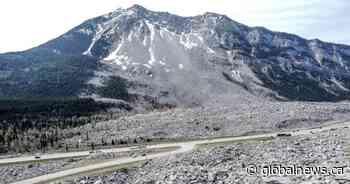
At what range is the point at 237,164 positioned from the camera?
2447 inches

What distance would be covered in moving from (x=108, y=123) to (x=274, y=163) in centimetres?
12060

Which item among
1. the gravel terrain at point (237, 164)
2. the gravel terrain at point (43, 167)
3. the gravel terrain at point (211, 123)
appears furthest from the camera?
the gravel terrain at point (211, 123)

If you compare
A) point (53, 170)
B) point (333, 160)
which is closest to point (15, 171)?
point (53, 170)

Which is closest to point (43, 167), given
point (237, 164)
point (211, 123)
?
point (237, 164)

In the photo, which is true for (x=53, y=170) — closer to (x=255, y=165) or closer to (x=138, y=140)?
(x=255, y=165)

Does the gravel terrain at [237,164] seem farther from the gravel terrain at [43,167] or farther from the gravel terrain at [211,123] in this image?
the gravel terrain at [211,123]

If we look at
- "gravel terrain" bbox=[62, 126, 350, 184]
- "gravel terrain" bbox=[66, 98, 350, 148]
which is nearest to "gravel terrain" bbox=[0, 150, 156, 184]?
"gravel terrain" bbox=[62, 126, 350, 184]

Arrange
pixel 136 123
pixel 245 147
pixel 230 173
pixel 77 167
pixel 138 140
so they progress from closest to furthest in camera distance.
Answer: pixel 230 173 < pixel 245 147 < pixel 77 167 < pixel 138 140 < pixel 136 123

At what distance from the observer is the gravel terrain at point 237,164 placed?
53.1 m

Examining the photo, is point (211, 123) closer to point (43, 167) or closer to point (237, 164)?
point (43, 167)

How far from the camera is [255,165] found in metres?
59.9

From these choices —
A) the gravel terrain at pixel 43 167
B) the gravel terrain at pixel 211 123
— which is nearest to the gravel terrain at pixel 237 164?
the gravel terrain at pixel 43 167

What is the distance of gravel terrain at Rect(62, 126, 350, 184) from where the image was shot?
5312 centimetres

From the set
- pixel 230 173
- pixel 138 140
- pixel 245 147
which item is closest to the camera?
pixel 230 173
